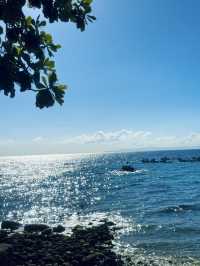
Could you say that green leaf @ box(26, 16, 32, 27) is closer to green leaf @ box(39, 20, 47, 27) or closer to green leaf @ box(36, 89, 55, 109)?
green leaf @ box(39, 20, 47, 27)

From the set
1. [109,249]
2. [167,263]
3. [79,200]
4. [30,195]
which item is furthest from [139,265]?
[30,195]

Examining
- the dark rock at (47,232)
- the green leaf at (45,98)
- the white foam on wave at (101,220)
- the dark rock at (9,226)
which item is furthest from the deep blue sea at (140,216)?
the green leaf at (45,98)

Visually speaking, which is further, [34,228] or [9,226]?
[9,226]

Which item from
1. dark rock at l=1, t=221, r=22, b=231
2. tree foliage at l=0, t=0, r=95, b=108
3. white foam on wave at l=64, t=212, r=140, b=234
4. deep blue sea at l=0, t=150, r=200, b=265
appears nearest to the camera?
tree foliage at l=0, t=0, r=95, b=108

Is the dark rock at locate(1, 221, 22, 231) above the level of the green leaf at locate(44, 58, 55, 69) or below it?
below

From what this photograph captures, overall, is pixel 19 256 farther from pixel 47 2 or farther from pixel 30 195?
Result: pixel 30 195

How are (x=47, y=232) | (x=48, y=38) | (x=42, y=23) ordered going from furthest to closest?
(x=47, y=232), (x=48, y=38), (x=42, y=23)

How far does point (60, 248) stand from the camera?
25.7 meters

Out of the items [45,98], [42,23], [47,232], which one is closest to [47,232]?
[47,232]

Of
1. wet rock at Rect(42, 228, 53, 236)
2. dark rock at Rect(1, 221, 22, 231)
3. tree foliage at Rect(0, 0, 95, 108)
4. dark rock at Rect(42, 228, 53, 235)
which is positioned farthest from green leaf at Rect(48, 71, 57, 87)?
Answer: dark rock at Rect(1, 221, 22, 231)

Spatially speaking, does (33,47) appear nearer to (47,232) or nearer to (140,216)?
(47,232)

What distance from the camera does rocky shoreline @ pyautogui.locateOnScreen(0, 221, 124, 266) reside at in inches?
898

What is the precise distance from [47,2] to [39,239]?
25875 millimetres

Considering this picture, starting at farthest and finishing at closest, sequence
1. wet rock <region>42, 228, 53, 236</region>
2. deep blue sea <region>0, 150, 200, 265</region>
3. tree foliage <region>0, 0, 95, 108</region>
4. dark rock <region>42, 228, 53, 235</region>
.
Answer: dark rock <region>42, 228, 53, 235</region> → wet rock <region>42, 228, 53, 236</region> → deep blue sea <region>0, 150, 200, 265</region> → tree foliage <region>0, 0, 95, 108</region>
